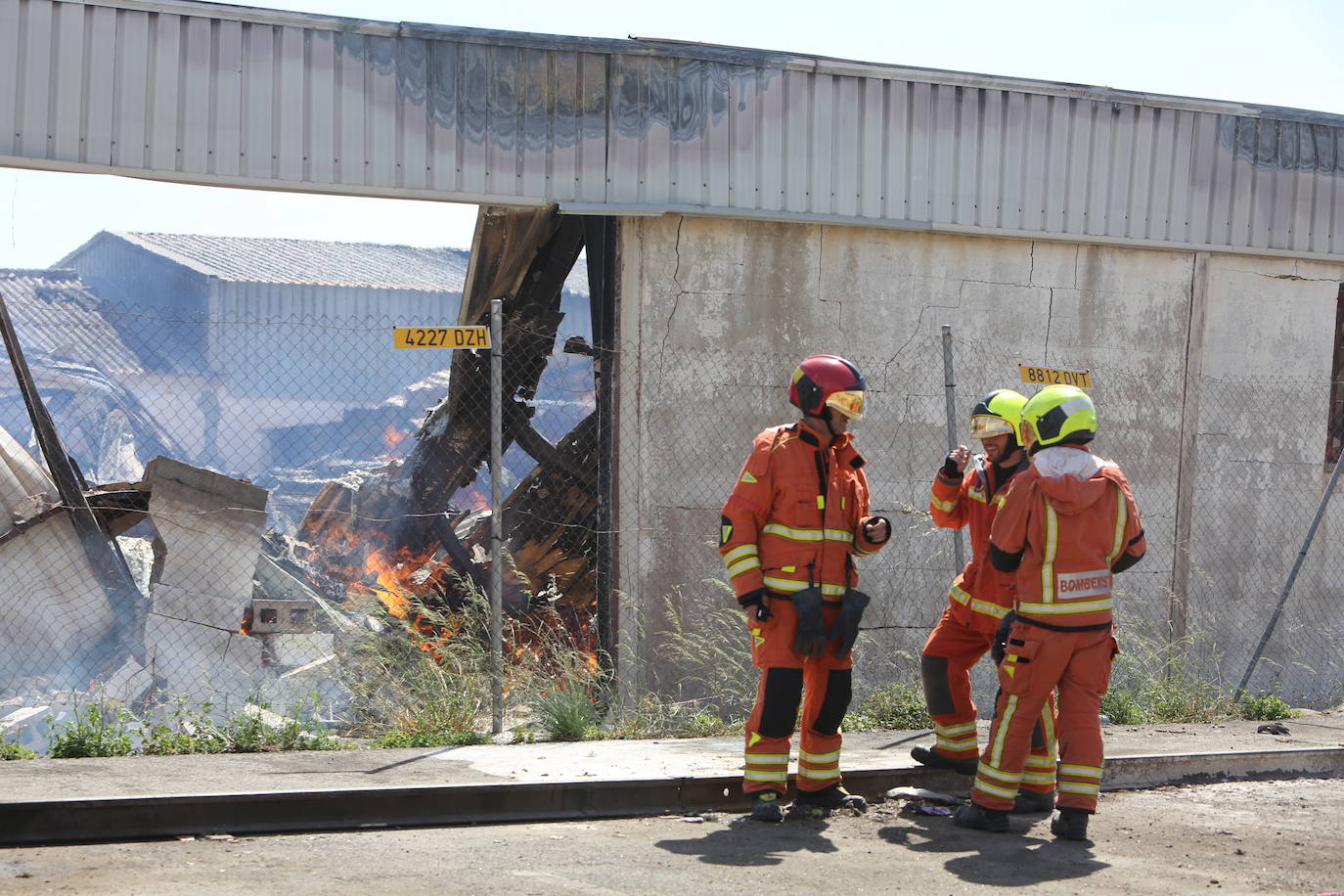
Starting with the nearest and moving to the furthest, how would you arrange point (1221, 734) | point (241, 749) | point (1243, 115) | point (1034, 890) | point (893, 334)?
point (1034, 890), point (241, 749), point (1221, 734), point (893, 334), point (1243, 115)

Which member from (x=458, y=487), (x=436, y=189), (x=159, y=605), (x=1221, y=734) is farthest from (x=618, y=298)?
(x=1221, y=734)

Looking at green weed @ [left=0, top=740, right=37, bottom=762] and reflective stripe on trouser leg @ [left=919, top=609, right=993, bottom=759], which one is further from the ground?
reflective stripe on trouser leg @ [left=919, top=609, right=993, bottom=759]

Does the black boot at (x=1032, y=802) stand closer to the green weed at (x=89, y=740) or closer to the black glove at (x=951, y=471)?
the black glove at (x=951, y=471)

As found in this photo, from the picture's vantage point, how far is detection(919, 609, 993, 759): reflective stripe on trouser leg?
6230 millimetres

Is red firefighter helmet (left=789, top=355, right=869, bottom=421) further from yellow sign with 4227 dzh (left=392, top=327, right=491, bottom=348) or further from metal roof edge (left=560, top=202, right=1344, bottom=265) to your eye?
metal roof edge (left=560, top=202, right=1344, bottom=265)

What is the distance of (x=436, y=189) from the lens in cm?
861

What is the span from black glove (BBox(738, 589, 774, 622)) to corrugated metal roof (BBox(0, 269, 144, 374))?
2314 centimetres

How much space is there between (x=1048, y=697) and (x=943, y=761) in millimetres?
806

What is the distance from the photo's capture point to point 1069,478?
18.3 ft

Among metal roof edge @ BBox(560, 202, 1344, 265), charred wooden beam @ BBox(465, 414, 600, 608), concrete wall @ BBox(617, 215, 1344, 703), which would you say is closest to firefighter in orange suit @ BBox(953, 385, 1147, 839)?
concrete wall @ BBox(617, 215, 1344, 703)

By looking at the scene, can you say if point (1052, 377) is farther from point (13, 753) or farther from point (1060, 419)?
point (13, 753)

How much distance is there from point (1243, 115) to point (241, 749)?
28.0 ft

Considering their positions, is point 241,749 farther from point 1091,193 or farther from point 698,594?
point 1091,193

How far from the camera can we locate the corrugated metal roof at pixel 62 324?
87.8 feet
